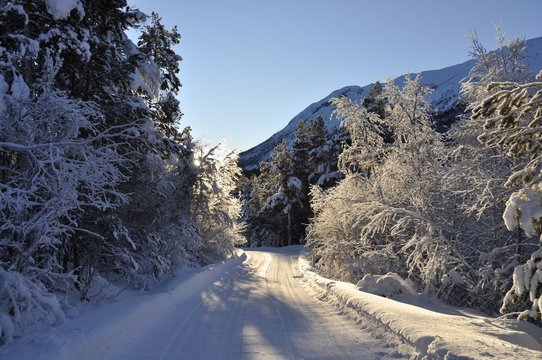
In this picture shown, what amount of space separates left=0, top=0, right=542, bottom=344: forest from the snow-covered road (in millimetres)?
1985

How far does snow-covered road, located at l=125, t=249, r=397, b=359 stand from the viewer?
7.32 m

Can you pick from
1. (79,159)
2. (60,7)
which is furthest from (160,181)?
(60,7)

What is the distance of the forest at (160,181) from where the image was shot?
702cm

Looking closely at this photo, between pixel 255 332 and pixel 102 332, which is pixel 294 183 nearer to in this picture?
pixel 255 332

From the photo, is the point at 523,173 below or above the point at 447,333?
above

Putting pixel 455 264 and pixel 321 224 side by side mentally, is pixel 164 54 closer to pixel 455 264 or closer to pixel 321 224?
pixel 321 224

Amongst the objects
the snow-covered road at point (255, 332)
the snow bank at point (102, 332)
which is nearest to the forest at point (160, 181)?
the snow bank at point (102, 332)

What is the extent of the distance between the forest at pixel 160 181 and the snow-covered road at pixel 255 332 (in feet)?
6.51

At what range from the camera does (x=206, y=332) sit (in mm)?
8914

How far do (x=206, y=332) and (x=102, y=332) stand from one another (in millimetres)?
2105

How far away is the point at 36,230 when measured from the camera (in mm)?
7477

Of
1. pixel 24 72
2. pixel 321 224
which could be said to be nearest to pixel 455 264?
pixel 321 224

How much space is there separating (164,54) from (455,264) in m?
14.2

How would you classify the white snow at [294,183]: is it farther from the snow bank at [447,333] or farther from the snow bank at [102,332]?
the snow bank at [447,333]
